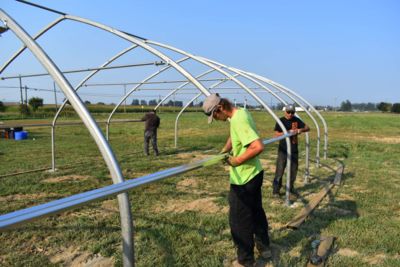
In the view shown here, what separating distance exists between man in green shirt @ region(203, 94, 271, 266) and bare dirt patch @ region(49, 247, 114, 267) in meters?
1.40

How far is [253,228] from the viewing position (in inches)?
136

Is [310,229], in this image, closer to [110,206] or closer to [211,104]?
[211,104]

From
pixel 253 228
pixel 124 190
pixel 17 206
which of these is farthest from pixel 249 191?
pixel 17 206

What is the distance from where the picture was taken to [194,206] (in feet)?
18.7

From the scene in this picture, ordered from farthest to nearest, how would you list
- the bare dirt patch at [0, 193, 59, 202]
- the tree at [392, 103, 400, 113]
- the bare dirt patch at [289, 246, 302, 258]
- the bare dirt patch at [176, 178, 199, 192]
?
1. the tree at [392, 103, 400, 113]
2. the bare dirt patch at [176, 178, 199, 192]
3. the bare dirt patch at [0, 193, 59, 202]
4. the bare dirt patch at [289, 246, 302, 258]

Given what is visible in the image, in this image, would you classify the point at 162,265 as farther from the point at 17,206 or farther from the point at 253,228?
the point at 17,206

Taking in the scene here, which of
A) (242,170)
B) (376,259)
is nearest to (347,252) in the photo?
(376,259)

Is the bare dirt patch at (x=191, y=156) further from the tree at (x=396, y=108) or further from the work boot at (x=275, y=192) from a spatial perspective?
the tree at (x=396, y=108)

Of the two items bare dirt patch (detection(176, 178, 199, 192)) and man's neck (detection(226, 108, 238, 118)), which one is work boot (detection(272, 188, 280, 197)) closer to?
bare dirt patch (detection(176, 178, 199, 192))

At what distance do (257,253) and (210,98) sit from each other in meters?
1.90

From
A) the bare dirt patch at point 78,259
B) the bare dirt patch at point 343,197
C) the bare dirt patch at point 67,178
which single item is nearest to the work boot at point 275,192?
the bare dirt patch at point 343,197

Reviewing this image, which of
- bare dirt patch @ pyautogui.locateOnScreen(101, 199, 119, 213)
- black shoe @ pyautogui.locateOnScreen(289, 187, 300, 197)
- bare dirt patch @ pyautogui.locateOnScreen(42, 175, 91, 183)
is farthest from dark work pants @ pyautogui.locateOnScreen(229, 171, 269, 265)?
bare dirt patch @ pyautogui.locateOnScreen(42, 175, 91, 183)

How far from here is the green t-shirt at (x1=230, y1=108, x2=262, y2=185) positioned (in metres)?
3.17

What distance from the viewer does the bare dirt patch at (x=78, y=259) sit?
366 centimetres
